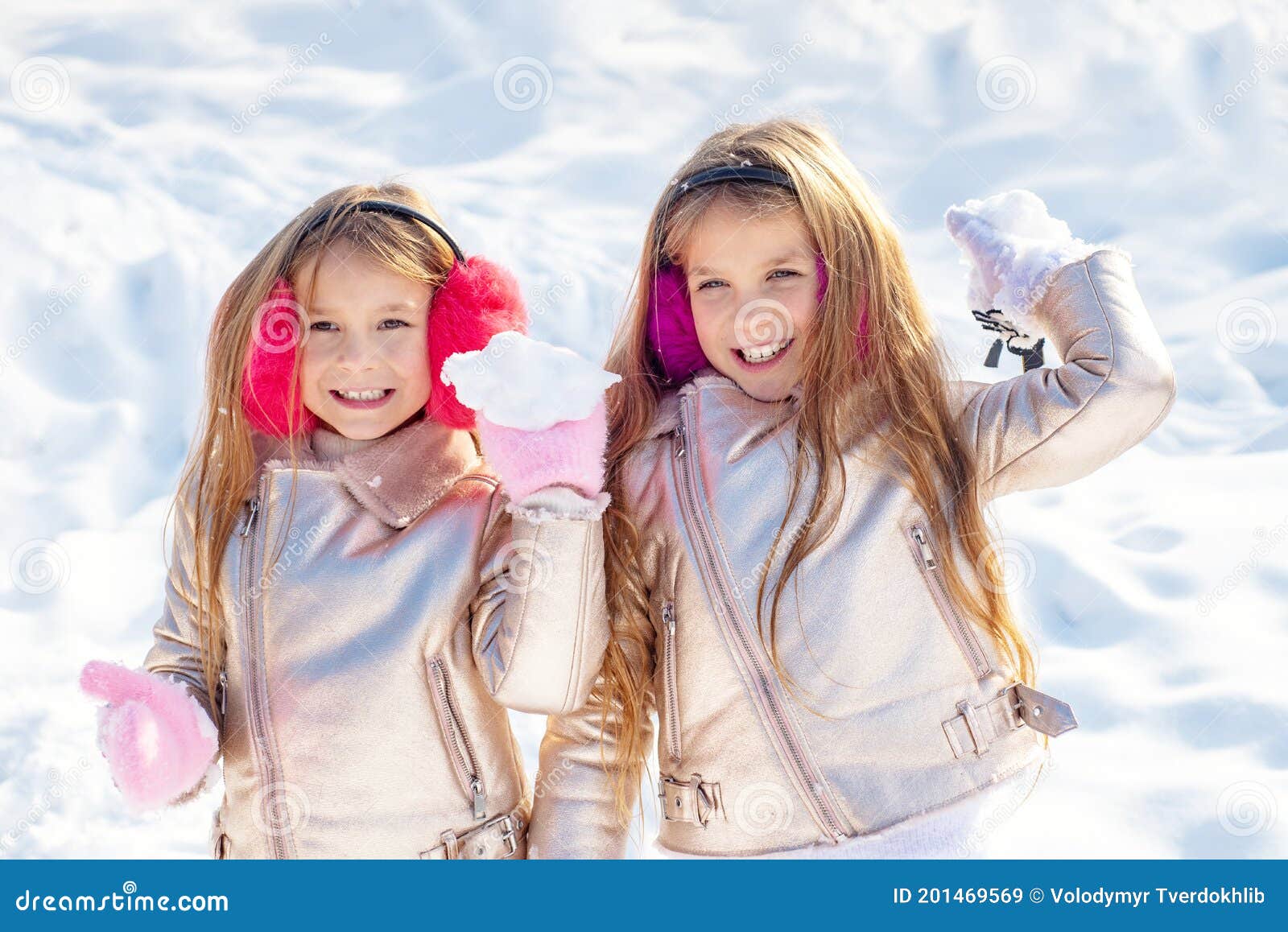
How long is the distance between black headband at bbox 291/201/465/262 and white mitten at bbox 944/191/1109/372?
979mm

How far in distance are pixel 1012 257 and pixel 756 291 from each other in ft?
1.56

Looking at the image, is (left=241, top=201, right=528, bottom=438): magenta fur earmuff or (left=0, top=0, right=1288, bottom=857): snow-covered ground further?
(left=0, top=0, right=1288, bottom=857): snow-covered ground

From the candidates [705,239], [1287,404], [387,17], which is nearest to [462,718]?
[705,239]

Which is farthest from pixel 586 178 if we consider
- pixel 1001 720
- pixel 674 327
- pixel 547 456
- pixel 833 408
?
pixel 1001 720

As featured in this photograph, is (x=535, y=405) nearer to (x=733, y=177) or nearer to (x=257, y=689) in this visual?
(x=733, y=177)

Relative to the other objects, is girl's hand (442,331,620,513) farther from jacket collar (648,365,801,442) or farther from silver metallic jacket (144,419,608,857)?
jacket collar (648,365,801,442)

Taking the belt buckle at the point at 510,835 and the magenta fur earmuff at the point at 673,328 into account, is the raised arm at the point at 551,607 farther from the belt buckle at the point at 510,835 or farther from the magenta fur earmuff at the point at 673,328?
the magenta fur earmuff at the point at 673,328

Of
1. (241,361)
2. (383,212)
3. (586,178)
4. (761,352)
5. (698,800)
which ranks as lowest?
(698,800)

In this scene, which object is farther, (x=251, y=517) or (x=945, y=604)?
(x=251, y=517)

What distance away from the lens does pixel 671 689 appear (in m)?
2.06

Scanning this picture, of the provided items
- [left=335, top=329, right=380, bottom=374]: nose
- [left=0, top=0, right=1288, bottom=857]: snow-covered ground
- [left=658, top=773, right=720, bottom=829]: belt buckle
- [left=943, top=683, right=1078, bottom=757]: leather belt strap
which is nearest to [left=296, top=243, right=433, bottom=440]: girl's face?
[left=335, top=329, right=380, bottom=374]: nose

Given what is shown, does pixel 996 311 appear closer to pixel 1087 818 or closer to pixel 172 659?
pixel 1087 818

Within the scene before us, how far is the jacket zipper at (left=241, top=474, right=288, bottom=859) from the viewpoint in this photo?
6.59ft

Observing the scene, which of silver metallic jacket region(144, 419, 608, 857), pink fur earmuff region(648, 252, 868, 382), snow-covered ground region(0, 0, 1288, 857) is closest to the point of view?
silver metallic jacket region(144, 419, 608, 857)
